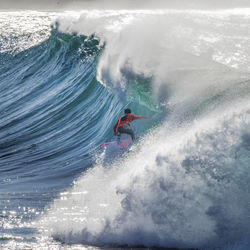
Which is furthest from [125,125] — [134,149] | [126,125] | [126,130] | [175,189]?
[175,189]

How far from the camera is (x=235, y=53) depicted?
13.4 meters

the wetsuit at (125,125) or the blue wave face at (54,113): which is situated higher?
the wetsuit at (125,125)

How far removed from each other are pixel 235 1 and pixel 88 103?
52.0 m

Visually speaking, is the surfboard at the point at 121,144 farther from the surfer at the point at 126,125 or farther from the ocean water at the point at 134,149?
the ocean water at the point at 134,149

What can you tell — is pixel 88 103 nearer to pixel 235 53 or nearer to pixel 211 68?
pixel 211 68

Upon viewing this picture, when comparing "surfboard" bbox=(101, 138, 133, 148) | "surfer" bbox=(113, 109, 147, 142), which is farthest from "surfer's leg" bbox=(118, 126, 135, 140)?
"surfboard" bbox=(101, 138, 133, 148)

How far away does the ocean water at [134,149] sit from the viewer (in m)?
5.48

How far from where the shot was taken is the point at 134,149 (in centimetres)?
827

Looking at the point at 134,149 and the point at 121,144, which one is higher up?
the point at 134,149

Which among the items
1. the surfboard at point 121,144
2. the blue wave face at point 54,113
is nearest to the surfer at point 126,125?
the surfboard at point 121,144

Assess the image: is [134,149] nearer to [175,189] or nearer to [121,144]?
[121,144]

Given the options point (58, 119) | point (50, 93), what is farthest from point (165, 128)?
point (50, 93)

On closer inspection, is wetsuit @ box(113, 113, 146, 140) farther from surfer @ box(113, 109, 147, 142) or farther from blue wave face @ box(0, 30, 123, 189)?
blue wave face @ box(0, 30, 123, 189)

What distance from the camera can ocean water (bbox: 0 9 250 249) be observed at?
216 inches
